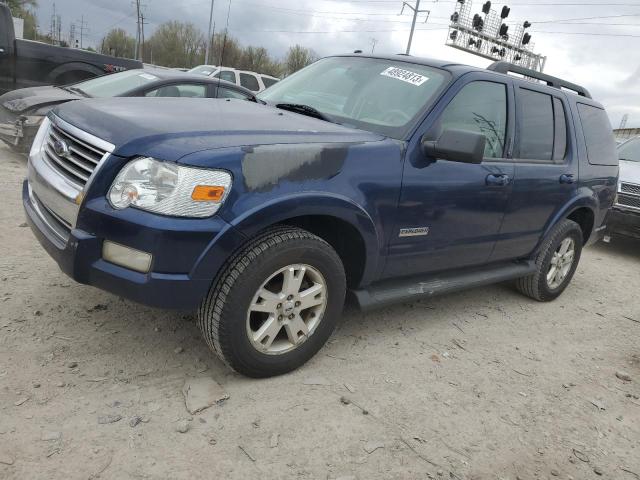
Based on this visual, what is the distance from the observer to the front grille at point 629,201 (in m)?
7.47

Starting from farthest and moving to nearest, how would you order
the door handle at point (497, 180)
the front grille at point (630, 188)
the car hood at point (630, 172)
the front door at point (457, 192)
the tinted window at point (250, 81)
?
the tinted window at point (250, 81), the car hood at point (630, 172), the front grille at point (630, 188), the door handle at point (497, 180), the front door at point (457, 192)

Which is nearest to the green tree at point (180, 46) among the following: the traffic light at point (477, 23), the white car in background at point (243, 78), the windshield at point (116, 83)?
the traffic light at point (477, 23)

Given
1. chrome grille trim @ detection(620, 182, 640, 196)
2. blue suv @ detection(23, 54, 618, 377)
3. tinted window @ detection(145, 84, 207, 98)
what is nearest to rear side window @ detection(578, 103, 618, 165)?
blue suv @ detection(23, 54, 618, 377)

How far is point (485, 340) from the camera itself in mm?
3920

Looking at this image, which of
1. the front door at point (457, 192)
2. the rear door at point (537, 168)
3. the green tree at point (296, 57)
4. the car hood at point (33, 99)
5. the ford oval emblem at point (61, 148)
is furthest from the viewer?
the green tree at point (296, 57)

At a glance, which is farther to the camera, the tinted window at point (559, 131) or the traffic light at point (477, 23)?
the traffic light at point (477, 23)

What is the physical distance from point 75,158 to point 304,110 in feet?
4.81

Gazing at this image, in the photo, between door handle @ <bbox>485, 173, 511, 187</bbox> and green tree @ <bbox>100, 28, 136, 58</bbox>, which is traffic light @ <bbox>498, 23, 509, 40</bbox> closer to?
door handle @ <bbox>485, 173, 511, 187</bbox>

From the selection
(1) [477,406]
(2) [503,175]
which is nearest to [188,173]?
(1) [477,406]

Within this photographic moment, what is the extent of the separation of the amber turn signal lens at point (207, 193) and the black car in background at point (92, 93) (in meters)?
4.42

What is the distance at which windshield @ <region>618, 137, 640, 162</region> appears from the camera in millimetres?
8609

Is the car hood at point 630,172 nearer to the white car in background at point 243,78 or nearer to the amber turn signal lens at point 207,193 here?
the amber turn signal lens at point 207,193

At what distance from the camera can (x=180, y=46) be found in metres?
67.1

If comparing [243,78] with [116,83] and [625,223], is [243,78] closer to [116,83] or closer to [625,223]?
[116,83]
